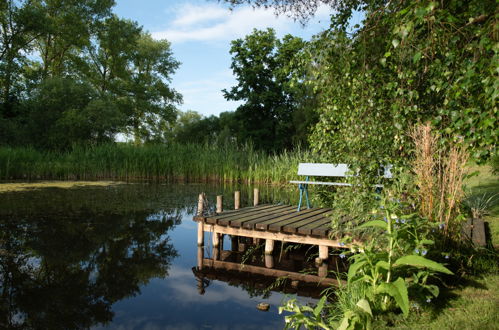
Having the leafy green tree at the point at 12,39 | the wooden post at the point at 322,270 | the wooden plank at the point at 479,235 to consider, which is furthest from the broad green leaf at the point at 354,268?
the leafy green tree at the point at 12,39

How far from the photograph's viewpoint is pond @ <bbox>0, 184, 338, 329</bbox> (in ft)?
13.2

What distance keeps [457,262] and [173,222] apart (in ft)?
21.3

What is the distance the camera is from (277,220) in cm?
605

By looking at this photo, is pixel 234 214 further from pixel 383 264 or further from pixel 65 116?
pixel 65 116

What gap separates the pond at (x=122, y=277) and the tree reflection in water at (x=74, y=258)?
13 millimetres

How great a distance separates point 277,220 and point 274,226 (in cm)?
43

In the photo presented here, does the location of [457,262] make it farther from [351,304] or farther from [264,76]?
[264,76]

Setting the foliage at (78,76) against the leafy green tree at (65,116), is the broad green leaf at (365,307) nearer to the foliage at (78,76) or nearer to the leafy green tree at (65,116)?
the foliage at (78,76)

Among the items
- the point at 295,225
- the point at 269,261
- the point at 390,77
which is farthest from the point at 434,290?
the point at 269,261

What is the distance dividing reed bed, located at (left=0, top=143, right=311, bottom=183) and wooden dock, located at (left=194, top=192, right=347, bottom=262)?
9141 mm

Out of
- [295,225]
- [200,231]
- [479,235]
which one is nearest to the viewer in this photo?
[479,235]

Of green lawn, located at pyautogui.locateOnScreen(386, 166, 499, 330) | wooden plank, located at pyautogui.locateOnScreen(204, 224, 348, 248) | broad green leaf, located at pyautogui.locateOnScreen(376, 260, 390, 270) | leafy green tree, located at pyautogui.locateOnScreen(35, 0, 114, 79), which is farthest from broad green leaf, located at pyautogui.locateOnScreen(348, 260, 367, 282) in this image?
leafy green tree, located at pyautogui.locateOnScreen(35, 0, 114, 79)

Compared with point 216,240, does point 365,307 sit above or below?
above

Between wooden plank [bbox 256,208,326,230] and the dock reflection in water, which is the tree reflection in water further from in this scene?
wooden plank [bbox 256,208,326,230]
